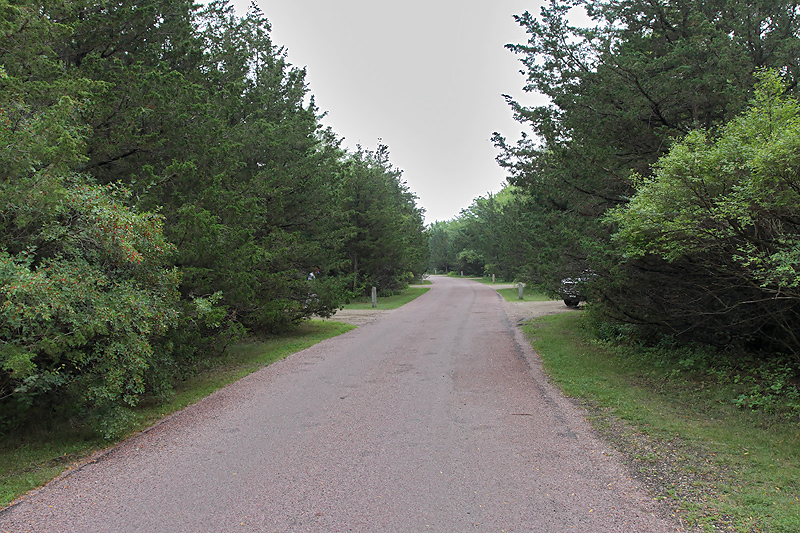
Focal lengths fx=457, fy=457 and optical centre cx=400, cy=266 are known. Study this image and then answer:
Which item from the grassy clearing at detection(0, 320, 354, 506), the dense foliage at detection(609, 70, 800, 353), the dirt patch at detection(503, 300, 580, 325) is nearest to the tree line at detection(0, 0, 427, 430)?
the grassy clearing at detection(0, 320, 354, 506)

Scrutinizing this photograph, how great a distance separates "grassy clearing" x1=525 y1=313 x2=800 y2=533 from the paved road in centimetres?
35

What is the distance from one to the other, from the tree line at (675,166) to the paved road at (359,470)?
99.7 inches

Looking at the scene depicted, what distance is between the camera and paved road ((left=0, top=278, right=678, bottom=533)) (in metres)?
3.30

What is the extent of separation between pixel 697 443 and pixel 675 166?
3.02 m

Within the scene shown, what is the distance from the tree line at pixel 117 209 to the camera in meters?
4.38

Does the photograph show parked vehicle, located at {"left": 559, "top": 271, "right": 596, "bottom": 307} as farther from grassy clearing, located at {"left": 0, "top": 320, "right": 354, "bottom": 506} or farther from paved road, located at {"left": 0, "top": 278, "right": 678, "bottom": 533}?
grassy clearing, located at {"left": 0, "top": 320, "right": 354, "bottom": 506}

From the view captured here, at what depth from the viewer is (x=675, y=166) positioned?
17.3ft

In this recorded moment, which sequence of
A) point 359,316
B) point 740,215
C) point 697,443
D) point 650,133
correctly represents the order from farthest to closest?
point 359,316
point 650,133
point 740,215
point 697,443

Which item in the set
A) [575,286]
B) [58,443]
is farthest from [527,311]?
[58,443]

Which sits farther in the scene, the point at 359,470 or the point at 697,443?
the point at 697,443

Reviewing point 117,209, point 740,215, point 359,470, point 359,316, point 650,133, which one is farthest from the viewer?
point 359,316

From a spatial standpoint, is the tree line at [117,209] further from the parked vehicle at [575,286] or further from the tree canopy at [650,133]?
the parked vehicle at [575,286]

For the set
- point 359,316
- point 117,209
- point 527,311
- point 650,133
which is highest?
point 650,133

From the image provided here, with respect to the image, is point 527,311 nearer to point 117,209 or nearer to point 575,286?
point 575,286
